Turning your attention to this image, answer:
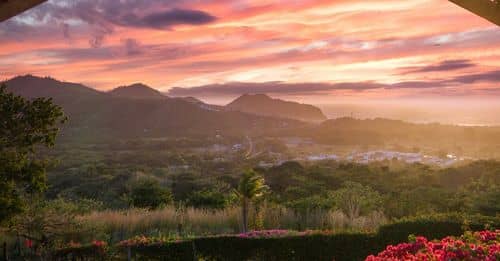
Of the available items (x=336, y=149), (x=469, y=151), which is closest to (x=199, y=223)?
(x=469, y=151)

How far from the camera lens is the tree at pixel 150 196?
21.9m

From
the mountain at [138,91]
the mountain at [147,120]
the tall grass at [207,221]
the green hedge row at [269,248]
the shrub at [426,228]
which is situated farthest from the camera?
the mountain at [138,91]

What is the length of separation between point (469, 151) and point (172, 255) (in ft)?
265

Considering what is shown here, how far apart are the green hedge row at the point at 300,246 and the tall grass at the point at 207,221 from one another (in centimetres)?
182

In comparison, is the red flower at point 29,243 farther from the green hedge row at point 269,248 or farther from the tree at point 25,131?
the tree at point 25,131

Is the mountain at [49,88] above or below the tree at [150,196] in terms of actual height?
above

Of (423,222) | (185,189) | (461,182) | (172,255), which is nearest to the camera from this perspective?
(172,255)

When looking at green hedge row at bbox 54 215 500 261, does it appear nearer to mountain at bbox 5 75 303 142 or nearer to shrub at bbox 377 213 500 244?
shrub at bbox 377 213 500 244

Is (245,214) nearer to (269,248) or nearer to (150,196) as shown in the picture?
(269,248)

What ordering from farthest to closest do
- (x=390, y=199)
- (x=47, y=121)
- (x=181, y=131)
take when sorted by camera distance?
Result: (x=181, y=131) < (x=390, y=199) < (x=47, y=121)

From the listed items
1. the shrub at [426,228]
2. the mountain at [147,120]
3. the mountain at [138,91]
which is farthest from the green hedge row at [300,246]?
the mountain at [138,91]

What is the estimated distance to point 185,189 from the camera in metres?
36.5

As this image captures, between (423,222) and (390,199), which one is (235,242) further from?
(390,199)

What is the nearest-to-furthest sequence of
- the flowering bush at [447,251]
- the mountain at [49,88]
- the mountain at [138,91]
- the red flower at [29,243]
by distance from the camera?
1. the flowering bush at [447,251]
2. the red flower at [29,243]
3. the mountain at [49,88]
4. the mountain at [138,91]
